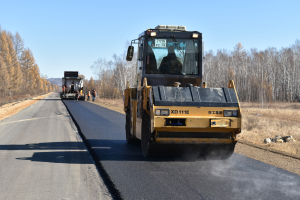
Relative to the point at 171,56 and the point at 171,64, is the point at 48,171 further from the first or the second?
the point at 171,56

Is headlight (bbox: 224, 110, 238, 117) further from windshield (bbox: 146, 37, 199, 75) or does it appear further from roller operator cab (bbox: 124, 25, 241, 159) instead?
windshield (bbox: 146, 37, 199, 75)

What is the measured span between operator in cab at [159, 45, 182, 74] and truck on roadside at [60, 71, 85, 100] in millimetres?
38262

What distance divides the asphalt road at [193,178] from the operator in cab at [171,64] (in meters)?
2.09

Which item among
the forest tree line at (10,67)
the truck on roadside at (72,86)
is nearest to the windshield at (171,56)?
the truck on roadside at (72,86)

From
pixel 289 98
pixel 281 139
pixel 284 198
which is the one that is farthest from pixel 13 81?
pixel 284 198

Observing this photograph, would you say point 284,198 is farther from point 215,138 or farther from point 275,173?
point 215,138

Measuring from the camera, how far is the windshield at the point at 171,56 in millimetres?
7703

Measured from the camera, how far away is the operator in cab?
7707mm

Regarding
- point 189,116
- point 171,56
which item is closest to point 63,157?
point 189,116

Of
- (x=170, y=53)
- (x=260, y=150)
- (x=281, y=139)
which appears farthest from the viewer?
(x=281, y=139)

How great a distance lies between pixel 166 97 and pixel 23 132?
8040 mm

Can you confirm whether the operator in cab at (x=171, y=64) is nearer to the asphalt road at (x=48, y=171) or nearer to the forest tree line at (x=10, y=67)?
the asphalt road at (x=48, y=171)

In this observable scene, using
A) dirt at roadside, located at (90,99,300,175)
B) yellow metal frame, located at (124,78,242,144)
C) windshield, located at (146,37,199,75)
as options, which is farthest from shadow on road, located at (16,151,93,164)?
dirt at roadside, located at (90,99,300,175)

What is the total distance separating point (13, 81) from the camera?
68.9 metres
